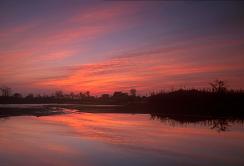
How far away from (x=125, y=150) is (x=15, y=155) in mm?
4258

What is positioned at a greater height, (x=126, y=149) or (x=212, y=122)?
(x=212, y=122)

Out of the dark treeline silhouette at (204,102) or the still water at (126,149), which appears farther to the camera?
the dark treeline silhouette at (204,102)

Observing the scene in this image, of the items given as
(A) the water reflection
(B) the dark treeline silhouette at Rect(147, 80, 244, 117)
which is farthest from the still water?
(B) the dark treeline silhouette at Rect(147, 80, 244, 117)

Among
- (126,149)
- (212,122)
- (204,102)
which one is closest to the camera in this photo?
(126,149)

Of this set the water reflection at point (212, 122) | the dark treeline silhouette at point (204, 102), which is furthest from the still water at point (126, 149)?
the dark treeline silhouette at point (204, 102)

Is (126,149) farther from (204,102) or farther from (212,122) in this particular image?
(204,102)

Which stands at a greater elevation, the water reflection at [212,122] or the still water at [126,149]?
the water reflection at [212,122]

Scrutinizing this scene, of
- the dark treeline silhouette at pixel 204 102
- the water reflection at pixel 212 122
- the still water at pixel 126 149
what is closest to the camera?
the still water at pixel 126 149

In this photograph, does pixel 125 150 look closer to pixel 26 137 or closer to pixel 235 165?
pixel 235 165

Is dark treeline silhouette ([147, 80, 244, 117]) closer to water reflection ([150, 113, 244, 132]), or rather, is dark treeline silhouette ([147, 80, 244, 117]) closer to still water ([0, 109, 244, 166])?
water reflection ([150, 113, 244, 132])

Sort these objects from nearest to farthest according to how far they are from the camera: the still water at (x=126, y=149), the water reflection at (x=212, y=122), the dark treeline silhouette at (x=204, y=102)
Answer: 1. the still water at (x=126, y=149)
2. the water reflection at (x=212, y=122)
3. the dark treeline silhouette at (x=204, y=102)

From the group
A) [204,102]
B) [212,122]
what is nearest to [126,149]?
[212,122]

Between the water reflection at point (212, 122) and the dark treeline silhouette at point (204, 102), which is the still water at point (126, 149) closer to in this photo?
the water reflection at point (212, 122)

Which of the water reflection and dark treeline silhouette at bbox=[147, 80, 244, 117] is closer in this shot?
the water reflection
